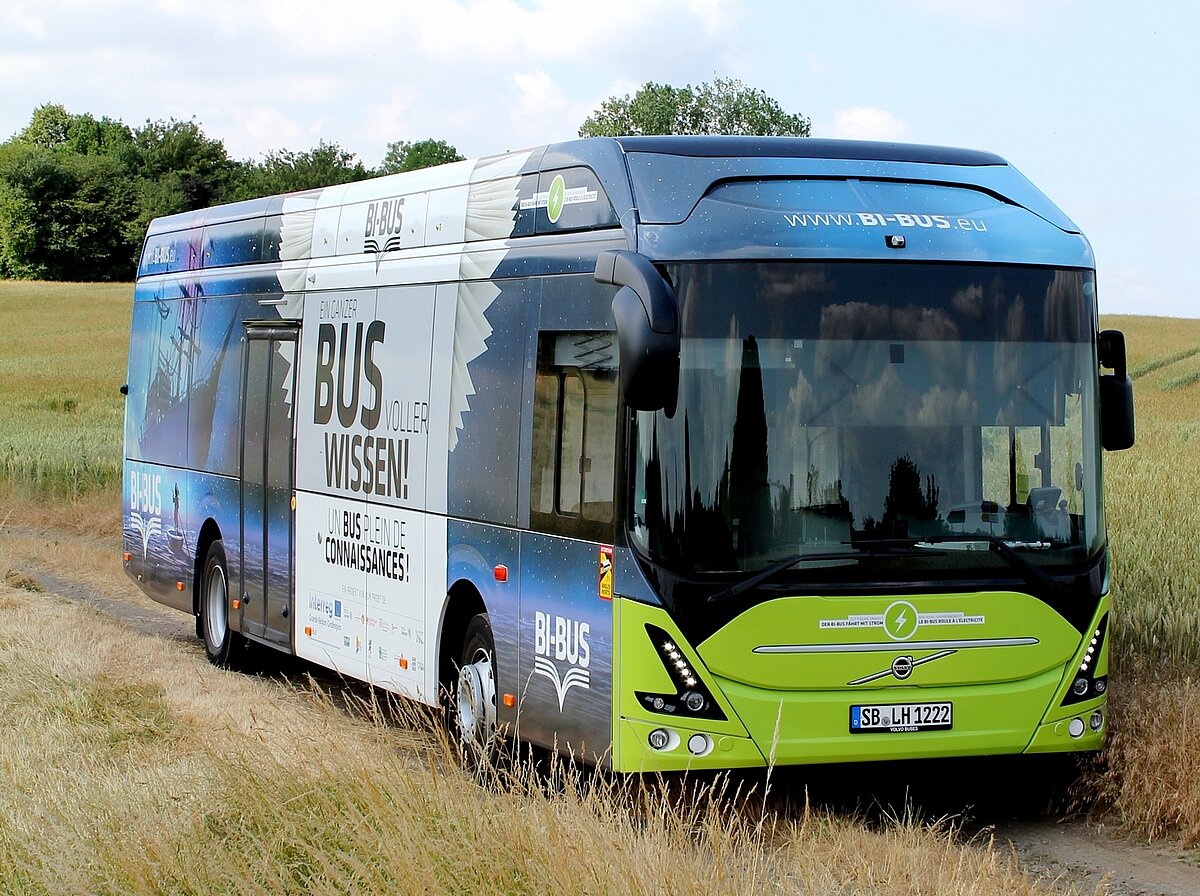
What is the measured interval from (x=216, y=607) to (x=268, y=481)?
1934 mm

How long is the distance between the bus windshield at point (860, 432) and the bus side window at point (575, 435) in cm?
31

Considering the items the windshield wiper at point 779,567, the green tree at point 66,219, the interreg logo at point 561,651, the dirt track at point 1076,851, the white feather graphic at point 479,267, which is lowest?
the dirt track at point 1076,851

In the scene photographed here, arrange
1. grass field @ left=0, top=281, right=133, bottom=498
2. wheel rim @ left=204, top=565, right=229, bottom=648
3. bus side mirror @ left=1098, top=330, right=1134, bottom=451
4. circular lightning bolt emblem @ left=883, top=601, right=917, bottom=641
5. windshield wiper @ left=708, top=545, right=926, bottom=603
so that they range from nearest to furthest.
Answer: windshield wiper @ left=708, top=545, right=926, bottom=603 → circular lightning bolt emblem @ left=883, top=601, right=917, bottom=641 → bus side mirror @ left=1098, top=330, right=1134, bottom=451 → wheel rim @ left=204, top=565, right=229, bottom=648 → grass field @ left=0, top=281, right=133, bottom=498

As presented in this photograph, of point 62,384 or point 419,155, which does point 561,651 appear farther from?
point 419,155

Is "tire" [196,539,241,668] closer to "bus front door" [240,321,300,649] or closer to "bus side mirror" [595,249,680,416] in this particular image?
"bus front door" [240,321,300,649]

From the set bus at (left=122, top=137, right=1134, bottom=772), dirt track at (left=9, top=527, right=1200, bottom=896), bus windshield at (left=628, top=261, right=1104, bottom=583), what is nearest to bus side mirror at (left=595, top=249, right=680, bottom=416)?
bus at (left=122, top=137, right=1134, bottom=772)

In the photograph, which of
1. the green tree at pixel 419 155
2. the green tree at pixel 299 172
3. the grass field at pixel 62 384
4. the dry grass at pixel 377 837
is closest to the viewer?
the dry grass at pixel 377 837

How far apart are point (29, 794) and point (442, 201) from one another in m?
4.49

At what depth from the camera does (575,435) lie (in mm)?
8406

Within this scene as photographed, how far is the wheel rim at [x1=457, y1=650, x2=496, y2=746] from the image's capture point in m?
9.39

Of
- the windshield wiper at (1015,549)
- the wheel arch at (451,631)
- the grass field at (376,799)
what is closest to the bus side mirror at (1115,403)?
the windshield wiper at (1015,549)

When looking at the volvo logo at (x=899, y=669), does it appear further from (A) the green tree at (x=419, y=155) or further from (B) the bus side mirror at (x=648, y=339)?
(A) the green tree at (x=419, y=155)

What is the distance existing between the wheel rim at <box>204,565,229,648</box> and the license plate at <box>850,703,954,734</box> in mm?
7298

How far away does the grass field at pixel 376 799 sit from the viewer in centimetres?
555
